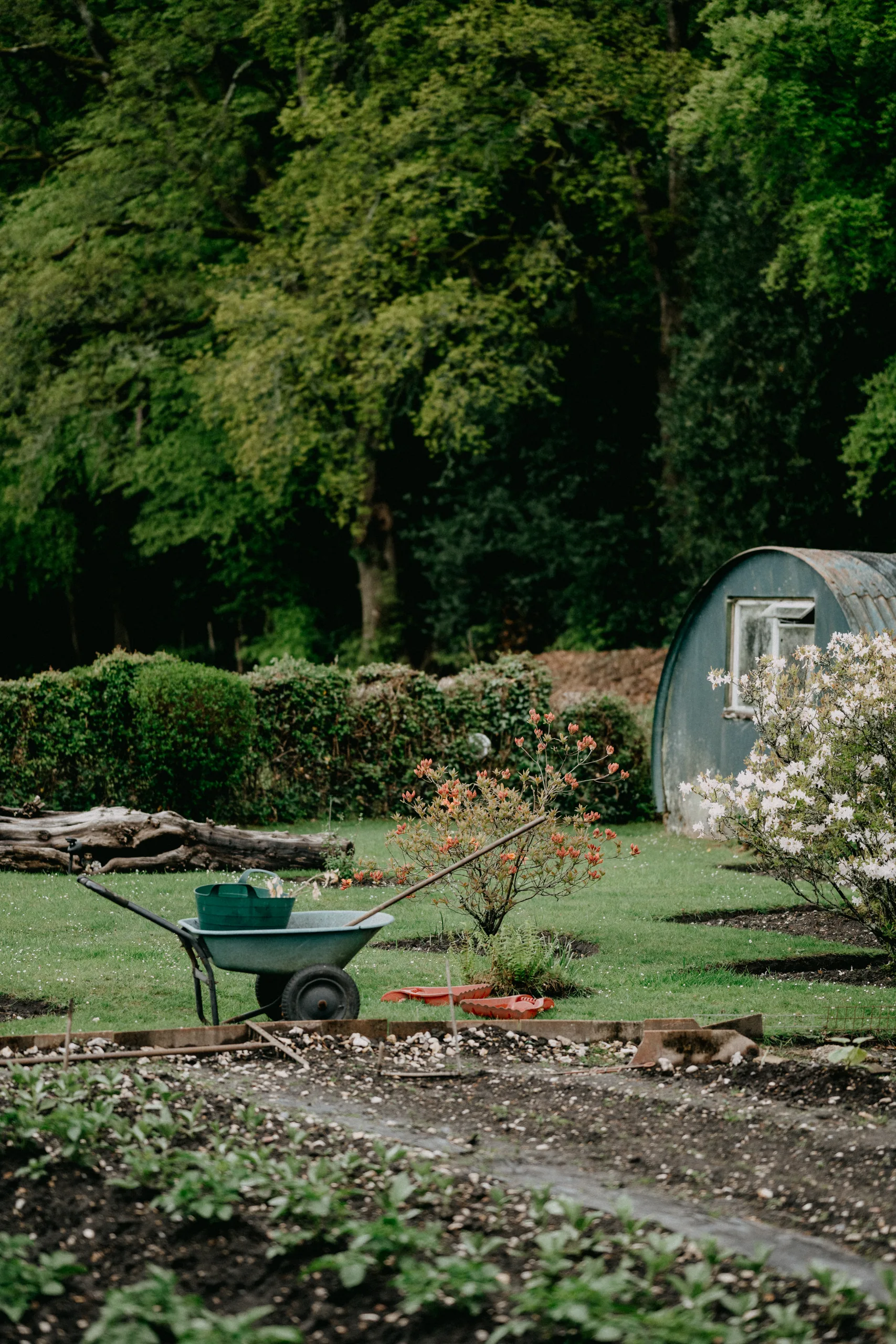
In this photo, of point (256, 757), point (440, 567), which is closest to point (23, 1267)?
point (256, 757)

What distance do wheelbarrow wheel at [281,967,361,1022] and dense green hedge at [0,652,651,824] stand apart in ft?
28.4

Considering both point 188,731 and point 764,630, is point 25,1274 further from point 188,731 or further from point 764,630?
point 764,630

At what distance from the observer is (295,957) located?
7.14 meters

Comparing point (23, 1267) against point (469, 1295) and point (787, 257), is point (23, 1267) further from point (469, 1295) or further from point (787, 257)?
point (787, 257)

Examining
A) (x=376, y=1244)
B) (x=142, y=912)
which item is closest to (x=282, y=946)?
(x=142, y=912)

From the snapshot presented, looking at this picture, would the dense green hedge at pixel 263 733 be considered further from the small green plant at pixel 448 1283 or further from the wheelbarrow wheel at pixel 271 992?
the small green plant at pixel 448 1283

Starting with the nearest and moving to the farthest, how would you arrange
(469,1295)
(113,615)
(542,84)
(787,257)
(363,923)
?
(469,1295), (363,923), (787,257), (542,84), (113,615)

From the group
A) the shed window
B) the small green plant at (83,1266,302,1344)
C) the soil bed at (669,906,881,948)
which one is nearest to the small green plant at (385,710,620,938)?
the soil bed at (669,906,881,948)

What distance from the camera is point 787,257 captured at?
63.3 ft

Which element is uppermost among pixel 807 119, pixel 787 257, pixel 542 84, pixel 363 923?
pixel 542 84

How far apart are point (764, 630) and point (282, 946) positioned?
941cm

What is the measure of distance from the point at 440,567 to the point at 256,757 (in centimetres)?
1112

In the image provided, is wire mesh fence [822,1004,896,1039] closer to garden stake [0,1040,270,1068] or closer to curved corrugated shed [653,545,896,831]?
garden stake [0,1040,270,1068]

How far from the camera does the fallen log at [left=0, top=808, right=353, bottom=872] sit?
13.1 metres
